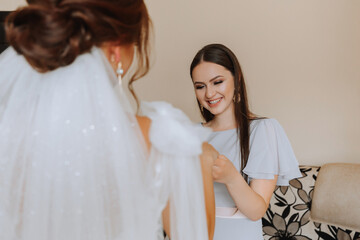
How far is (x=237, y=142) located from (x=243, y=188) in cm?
40

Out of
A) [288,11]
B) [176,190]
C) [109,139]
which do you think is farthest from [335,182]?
[109,139]

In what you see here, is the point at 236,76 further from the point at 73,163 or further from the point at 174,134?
the point at 73,163

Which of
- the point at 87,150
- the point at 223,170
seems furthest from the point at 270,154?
the point at 87,150

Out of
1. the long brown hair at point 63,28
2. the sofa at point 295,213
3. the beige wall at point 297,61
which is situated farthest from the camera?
the beige wall at point 297,61

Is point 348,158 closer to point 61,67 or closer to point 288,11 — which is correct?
point 288,11

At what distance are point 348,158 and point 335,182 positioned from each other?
0.27 metres

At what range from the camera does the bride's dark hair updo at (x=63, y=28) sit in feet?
2.19

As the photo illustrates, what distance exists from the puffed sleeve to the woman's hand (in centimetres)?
33

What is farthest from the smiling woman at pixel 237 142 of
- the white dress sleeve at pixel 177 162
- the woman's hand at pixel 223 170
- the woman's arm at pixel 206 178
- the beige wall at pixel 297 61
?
the beige wall at pixel 297 61

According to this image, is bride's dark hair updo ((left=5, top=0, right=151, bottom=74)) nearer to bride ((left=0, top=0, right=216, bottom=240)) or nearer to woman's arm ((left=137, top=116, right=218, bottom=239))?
bride ((left=0, top=0, right=216, bottom=240))

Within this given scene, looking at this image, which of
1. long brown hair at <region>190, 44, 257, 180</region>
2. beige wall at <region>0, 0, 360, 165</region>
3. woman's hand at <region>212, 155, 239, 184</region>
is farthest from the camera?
beige wall at <region>0, 0, 360, 165</region>

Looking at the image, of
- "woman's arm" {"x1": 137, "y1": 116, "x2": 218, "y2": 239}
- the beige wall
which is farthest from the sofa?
"woman's arm" {"x1": 137, "y1": 116, "x2": 218, "y2": 239}

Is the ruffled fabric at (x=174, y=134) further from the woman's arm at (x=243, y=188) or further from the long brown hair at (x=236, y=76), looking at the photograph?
the long brown hair at (x=236, y=76)

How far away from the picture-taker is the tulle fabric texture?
28.7 inches
